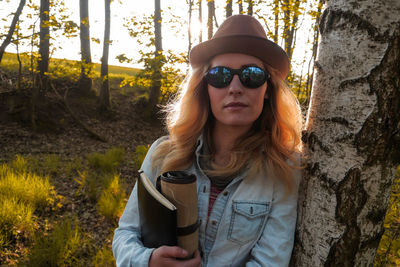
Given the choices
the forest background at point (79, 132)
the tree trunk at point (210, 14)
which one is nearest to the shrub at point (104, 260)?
the forest background at point (79, 132)

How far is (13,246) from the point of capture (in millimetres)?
2973

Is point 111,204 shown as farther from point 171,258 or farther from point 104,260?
point 171,258

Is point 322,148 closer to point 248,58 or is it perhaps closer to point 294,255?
point 294,255

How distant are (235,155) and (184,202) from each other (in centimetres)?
53

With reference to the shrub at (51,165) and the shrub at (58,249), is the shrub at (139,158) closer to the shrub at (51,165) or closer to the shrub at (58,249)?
the shrub at (51,165)

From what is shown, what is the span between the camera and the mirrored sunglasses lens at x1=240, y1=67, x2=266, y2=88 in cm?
152

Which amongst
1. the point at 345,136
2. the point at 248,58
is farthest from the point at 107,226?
the point at 345,136

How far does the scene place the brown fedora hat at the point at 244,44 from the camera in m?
1.55

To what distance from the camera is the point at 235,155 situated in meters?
1.58

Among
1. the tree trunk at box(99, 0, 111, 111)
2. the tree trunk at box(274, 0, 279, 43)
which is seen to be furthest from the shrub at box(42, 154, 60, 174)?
the tree trunk at box(274, 0, 279, 43)

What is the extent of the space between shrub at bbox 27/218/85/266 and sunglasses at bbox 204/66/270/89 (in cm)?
259

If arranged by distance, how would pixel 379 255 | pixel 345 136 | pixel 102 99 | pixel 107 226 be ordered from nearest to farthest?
pixel 345 136
pixel 379 255
pixel 107 226
pixel 102 99

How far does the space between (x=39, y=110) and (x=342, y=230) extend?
933cm

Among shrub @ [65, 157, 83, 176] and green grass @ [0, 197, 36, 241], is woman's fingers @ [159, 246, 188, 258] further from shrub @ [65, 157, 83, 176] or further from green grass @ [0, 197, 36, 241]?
shrub @ [65, 157, 83, 176]
